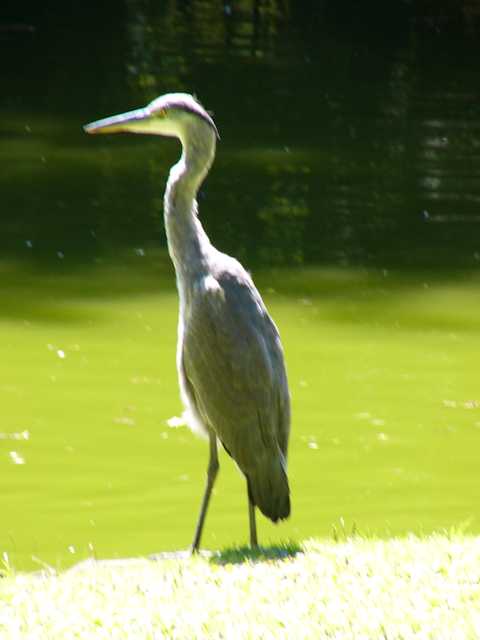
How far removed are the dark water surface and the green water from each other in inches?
0.6

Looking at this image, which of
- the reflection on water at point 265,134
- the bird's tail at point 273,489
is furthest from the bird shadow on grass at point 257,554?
the reflection on water at point 265,134

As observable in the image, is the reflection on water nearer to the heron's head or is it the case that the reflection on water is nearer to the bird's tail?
the heron's head

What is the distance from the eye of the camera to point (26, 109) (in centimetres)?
1575

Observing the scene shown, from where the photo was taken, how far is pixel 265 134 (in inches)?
593

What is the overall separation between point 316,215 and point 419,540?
6.89 meters

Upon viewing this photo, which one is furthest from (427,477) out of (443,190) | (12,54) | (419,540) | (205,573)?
(12,54)

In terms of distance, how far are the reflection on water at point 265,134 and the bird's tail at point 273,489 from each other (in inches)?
214

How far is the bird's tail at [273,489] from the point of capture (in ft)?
17.3

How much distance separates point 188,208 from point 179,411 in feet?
7.97

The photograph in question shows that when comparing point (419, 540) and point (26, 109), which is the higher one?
point (419, 540)

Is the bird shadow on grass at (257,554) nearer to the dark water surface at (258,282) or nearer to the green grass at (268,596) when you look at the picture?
the green grass at (268,596)

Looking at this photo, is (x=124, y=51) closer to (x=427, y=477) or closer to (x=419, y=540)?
(x=427, y=477)

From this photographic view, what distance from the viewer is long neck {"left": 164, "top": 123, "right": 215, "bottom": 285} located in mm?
5445

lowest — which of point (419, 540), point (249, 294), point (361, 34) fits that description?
point (361, 34)
